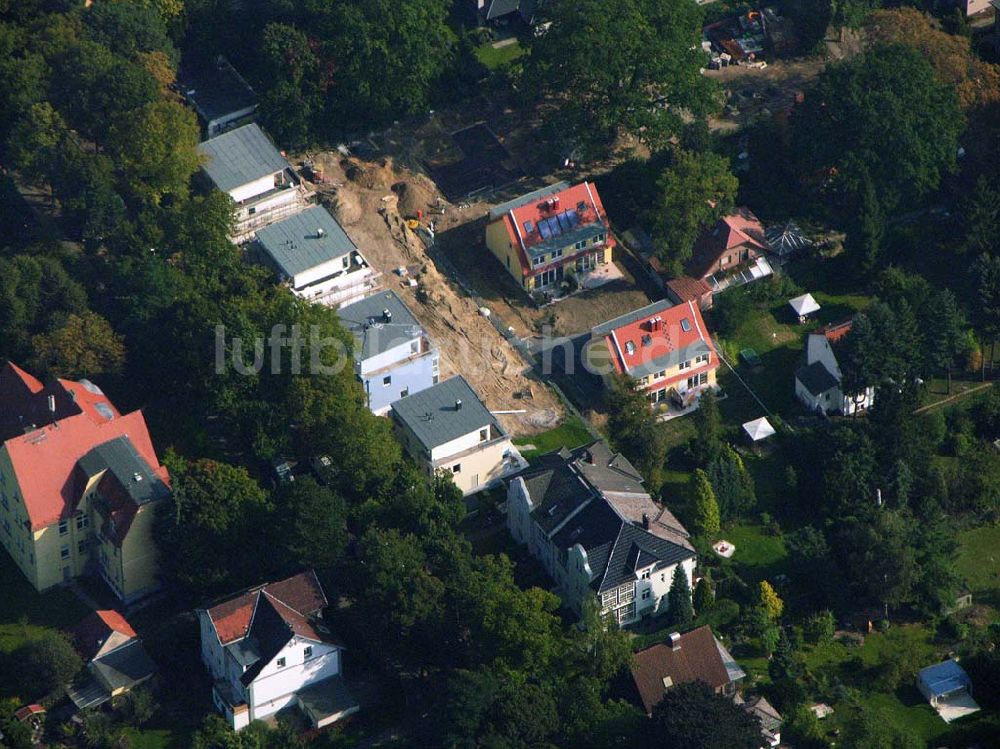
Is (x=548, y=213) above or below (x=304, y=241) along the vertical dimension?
below

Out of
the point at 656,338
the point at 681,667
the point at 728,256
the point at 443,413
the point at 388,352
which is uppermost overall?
the point at 388,352

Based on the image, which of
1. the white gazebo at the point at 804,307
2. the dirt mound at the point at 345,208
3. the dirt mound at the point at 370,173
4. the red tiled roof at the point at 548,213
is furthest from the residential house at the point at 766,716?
the dirt mound at the point at 370,173

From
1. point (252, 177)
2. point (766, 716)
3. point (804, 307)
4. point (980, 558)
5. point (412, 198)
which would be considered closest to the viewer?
point (766, 716)

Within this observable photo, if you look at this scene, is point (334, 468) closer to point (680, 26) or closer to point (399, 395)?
point (399, 395)

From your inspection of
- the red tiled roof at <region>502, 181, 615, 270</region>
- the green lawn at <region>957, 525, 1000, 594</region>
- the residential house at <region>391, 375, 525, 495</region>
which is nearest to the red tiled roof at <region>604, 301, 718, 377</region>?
the red tiled roof at <region>502, 181, 615, 270</region>

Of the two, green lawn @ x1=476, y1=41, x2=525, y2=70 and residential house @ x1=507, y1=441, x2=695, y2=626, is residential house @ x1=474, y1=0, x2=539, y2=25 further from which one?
residential house @ x1=507, y1=441, x2=695, y2=626

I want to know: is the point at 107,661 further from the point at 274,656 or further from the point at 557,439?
the point at 557,439

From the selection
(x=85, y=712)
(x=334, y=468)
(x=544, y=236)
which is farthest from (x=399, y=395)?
(x=85, y=712)

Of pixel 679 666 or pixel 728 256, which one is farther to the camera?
pixel 728 256

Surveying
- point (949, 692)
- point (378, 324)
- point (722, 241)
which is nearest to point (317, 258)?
point (378, 324)
